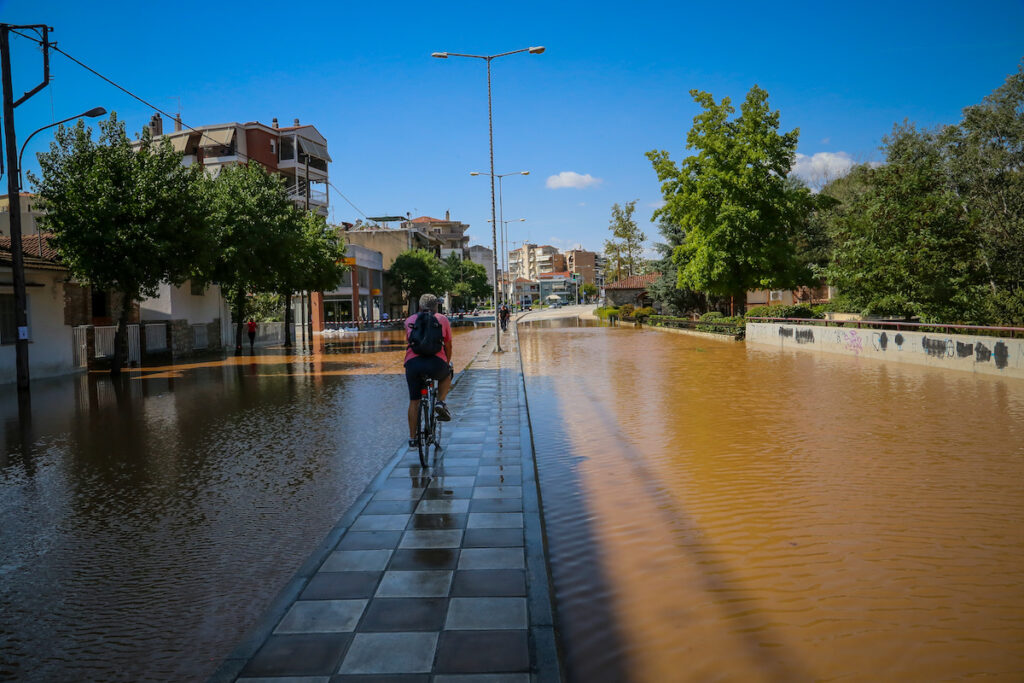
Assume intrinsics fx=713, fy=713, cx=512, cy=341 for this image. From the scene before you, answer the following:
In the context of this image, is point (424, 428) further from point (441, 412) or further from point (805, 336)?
point (805, 336)

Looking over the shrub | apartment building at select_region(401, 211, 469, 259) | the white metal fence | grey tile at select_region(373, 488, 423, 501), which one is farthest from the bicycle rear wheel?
apartment building at select_region(401, 211, 469, 259)

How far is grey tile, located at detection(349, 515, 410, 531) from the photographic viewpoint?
539 centimetres

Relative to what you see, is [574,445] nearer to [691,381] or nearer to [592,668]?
[592,668]

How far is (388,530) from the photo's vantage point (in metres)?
5.34

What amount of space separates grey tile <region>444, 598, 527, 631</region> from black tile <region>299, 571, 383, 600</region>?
1.88ft

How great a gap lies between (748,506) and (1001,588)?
2085 mm

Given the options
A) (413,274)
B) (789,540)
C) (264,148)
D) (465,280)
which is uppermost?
(264,148)

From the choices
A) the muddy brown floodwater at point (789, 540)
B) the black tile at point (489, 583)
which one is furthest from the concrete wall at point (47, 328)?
the black tile at point (489, 583)

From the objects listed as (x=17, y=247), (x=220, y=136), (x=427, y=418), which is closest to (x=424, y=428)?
(x=427, y=418)

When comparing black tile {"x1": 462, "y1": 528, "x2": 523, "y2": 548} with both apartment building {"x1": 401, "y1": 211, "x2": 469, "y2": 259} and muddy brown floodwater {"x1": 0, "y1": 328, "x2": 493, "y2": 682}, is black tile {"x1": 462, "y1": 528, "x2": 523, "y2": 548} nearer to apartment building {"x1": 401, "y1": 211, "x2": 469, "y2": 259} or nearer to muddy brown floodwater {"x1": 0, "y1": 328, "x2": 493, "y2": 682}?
muddy brown floodwater {"x1": 0, "y1": 328, "x2": 493, "y2": 682}

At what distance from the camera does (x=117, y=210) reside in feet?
60.2

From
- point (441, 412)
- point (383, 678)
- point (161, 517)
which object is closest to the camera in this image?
point (383, 678)

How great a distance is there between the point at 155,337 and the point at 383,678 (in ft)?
87.1

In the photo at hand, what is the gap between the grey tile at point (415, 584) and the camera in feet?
13.5
